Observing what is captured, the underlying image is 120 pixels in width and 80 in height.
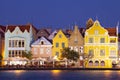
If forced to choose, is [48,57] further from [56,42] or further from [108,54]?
[108,54]

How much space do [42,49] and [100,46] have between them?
11.7m

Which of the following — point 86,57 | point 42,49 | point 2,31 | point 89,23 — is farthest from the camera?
point 89,23

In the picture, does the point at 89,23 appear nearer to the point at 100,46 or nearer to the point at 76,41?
the point at 76,41

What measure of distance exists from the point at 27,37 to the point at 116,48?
18.2 meters

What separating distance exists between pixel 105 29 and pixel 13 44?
18727 mm

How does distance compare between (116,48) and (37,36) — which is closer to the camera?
(116,48)

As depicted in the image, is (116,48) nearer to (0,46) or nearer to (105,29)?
(105,29)

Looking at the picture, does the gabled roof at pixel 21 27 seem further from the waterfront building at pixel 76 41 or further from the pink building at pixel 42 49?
the waterfront building at pixel 76 41

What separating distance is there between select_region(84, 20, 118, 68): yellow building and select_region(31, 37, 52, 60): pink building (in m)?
7.46

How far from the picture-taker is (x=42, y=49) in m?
116

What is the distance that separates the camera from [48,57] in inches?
4510

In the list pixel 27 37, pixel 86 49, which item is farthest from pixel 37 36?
pixel 86 49

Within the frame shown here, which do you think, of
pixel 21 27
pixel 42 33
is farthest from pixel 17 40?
pixel 42 33

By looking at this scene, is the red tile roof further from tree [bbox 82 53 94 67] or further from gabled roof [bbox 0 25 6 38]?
gabled roof [bbox 0 25 6 38]
